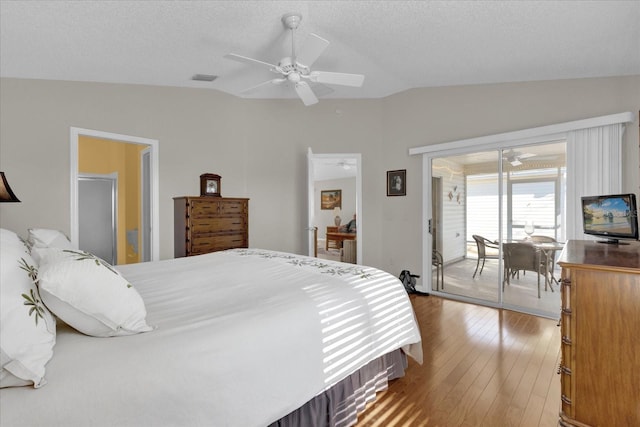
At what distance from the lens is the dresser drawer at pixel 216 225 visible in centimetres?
373

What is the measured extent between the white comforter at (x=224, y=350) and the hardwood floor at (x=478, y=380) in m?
0.26

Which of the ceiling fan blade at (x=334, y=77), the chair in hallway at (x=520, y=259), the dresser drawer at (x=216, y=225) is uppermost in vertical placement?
the ceiling fan blade at (x=334, y=77)

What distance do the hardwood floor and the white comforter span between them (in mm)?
259

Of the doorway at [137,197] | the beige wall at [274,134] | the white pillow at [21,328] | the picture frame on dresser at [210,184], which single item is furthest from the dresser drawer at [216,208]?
the white pillow at [21,328]

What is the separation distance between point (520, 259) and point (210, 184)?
3891 mm

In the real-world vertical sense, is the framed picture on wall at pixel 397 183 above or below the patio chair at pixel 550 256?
above

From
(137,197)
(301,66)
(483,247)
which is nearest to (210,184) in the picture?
(137,197)

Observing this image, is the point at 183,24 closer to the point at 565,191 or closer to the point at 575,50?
the point at 575,50

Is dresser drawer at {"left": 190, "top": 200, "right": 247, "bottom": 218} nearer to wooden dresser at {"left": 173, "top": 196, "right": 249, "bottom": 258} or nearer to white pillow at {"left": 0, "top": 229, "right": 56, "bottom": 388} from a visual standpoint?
wooden dresser at {"left": 173, "top": 196, "right": 249, "bottom": 258}

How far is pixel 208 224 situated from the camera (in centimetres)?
384

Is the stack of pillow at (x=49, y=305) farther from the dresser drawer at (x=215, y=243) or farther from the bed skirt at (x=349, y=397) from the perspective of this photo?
the dresser drawer at (x=215, y=243)

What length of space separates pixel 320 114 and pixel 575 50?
9.96 ft

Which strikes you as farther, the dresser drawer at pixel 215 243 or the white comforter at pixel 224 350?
the dresser drawer at pixel 215 243

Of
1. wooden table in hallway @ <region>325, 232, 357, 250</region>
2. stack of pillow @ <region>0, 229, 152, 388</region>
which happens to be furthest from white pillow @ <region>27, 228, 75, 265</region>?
wooden table in hallway @ <region>325, 232, 357, 250</region>
